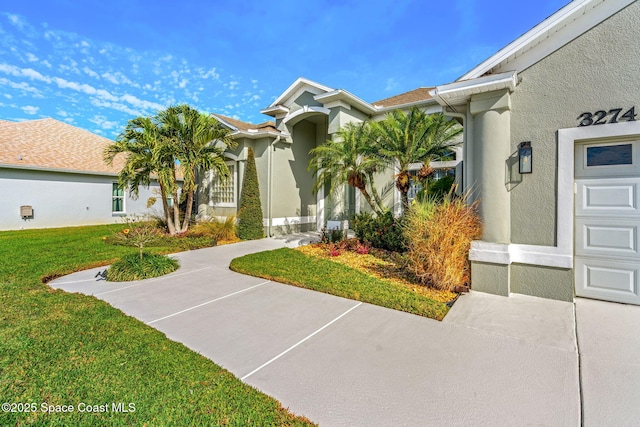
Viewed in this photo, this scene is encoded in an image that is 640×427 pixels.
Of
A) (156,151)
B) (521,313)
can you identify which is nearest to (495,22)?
(521,313)

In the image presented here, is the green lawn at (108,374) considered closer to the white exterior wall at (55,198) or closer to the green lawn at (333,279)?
the green lawn at (333,279)

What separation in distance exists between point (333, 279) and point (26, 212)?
18733 mm

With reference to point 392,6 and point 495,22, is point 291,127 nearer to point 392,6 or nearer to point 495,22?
point 392,6

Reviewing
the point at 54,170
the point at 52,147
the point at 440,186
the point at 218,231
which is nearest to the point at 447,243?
the point at 440,186

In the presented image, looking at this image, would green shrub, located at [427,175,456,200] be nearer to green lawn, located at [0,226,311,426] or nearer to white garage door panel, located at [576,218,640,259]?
white garage door panel, located at [576,218,640,259]

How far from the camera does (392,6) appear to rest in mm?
10773

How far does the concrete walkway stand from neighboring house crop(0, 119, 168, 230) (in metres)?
11.9

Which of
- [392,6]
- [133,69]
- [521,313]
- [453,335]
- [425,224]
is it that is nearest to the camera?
[453,335]

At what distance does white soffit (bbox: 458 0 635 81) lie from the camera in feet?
16.5

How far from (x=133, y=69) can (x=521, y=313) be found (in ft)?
68.1

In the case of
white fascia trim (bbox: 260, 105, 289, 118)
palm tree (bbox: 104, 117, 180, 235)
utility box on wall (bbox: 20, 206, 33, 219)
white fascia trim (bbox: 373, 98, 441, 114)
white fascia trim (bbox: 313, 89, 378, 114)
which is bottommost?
utility box on wall (bbox: 20, 206, 33, 219)

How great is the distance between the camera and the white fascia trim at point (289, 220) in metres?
13.2

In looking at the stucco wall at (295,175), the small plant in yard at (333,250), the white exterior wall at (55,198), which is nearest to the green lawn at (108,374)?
the small plant in yard at (333,250)

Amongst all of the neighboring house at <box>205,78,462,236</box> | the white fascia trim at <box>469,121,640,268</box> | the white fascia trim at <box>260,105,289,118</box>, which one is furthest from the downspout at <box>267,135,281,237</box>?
the white fascia trim at <box>469,121,640,268</box>
